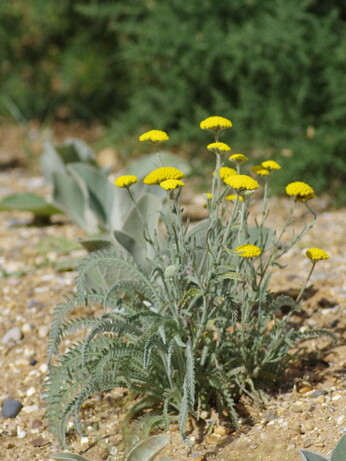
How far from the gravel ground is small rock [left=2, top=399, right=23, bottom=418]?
15 millimetres

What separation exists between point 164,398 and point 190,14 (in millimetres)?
3349

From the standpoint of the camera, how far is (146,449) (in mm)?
1920

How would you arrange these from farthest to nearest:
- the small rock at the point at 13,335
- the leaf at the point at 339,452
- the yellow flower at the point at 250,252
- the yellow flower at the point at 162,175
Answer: the small rock at the point at 13,335 < the yellow flower at the point at 162,175 < the yellow flower at the point at 250,252 < the leaf at the point at 339,452

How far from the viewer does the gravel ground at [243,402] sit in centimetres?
215

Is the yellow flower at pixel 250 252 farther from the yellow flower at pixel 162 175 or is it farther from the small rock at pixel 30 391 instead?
the small rock at pixel 30 391

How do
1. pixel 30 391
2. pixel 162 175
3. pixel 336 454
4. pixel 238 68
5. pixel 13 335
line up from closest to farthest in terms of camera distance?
pixel 336 454 < pixel 162 175 < pixel 30 391 < pixel 13 335 < pixel 238 68

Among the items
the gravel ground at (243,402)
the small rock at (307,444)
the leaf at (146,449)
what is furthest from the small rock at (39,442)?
the small rock at (307,444)

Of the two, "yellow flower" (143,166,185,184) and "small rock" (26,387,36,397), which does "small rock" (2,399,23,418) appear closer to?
"small rock" (26,387,36,397)

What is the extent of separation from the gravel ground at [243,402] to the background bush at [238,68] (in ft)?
3.37

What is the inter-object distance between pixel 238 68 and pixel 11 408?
314cm

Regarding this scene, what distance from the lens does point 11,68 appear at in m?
6.42

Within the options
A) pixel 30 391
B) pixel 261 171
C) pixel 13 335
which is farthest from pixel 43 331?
pixel 261 171

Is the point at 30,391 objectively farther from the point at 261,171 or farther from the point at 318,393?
Answer: the point at 261,171

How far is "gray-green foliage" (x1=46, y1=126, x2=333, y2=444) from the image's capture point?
2084mm
